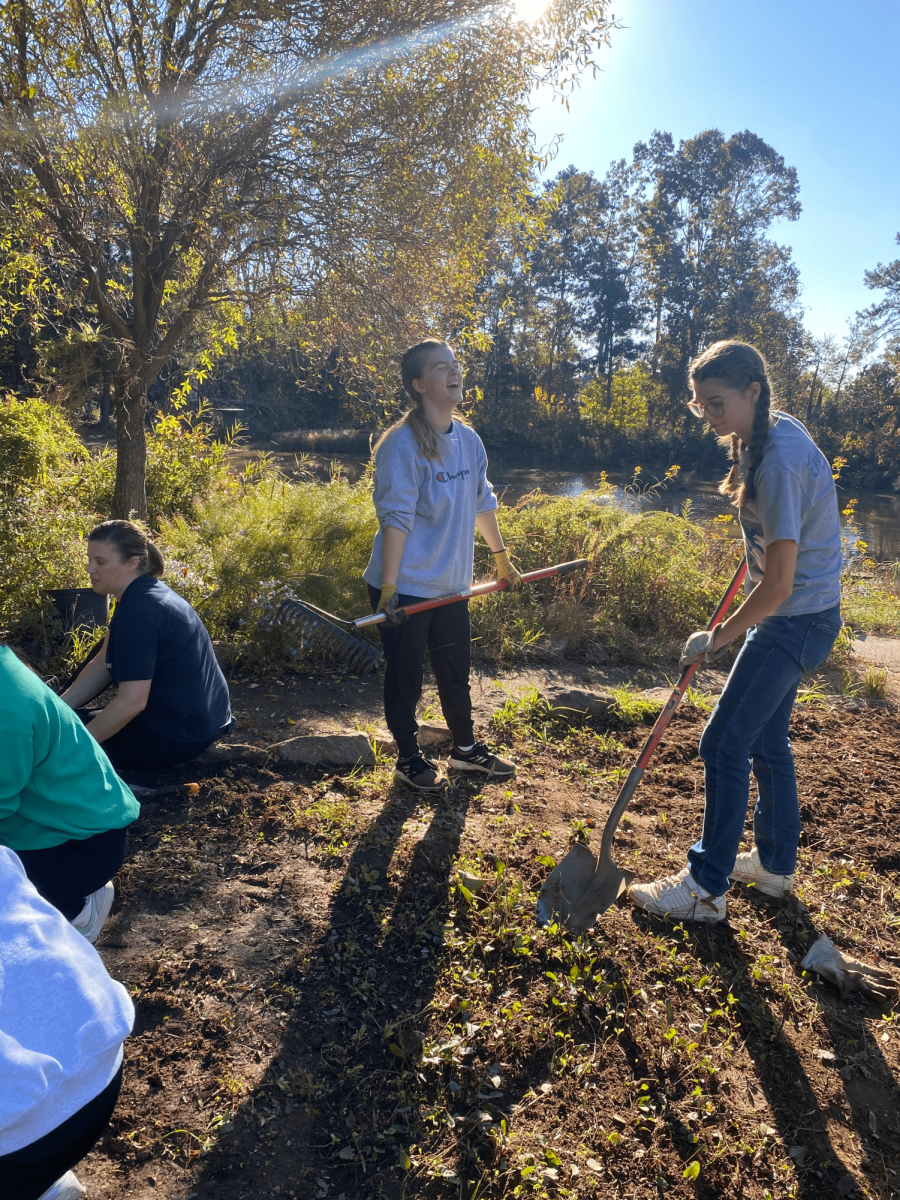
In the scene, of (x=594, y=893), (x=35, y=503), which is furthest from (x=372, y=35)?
(x=594, y=893)

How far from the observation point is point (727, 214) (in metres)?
35.7

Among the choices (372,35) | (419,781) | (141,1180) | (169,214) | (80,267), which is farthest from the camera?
(80,267)

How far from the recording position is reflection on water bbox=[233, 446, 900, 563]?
18.2m

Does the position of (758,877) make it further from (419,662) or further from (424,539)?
(424,539)

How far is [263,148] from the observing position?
5.80 meters

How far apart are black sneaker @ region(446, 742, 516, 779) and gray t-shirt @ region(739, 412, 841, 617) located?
1.62 m

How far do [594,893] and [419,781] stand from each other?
1007 mm

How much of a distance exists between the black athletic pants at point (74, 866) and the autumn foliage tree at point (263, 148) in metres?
4.64

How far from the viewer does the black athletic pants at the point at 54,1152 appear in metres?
1.19

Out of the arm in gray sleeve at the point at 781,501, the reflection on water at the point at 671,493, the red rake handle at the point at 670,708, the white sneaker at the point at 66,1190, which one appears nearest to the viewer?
the white sneaker at the point at 66,1190

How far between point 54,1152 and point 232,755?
242 cm

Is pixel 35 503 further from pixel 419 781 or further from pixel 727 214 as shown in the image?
pixel 727 214

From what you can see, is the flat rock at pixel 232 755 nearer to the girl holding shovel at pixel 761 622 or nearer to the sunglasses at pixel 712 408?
the girl holding shovel at pixel 761 622

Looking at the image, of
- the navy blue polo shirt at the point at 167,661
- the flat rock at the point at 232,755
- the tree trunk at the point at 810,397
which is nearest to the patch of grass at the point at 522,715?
the flat rock at the point at 232,755
